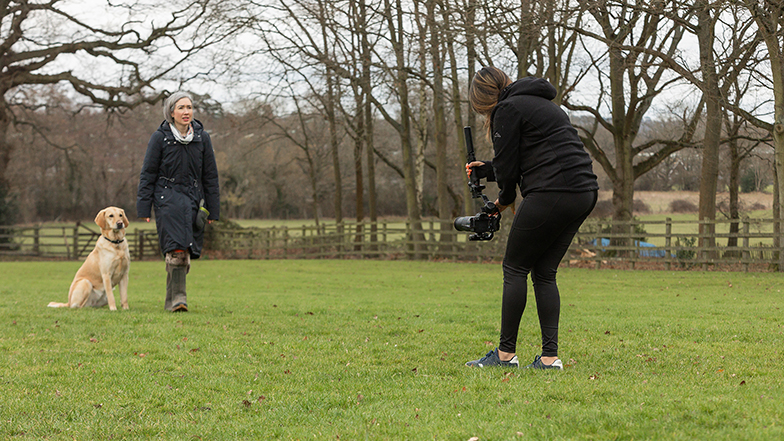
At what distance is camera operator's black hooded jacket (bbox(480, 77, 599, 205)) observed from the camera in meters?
4.00

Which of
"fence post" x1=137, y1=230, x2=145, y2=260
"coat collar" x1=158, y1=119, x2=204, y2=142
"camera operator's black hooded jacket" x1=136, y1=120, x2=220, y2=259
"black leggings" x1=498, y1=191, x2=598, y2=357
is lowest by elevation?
"fence post" x1=137, y1=230, x2=145, y2=260

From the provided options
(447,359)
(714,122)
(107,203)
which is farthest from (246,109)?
(107,203)

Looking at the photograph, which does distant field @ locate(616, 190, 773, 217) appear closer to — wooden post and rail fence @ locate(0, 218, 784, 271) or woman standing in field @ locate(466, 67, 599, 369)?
wooden post and rail fence @ locate(0, 218, 784, 271)

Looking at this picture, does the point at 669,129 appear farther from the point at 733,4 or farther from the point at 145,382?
the point at 145,382

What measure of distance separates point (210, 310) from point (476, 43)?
12.7 metres

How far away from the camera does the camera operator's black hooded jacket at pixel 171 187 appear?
24.3ft

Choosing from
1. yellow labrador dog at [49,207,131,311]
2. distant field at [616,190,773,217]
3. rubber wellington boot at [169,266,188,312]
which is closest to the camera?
yellow labrador dog at [49,207,131,311]

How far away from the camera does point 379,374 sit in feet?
14.1

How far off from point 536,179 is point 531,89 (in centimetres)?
57

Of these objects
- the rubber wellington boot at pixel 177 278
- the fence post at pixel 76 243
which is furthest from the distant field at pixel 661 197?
the rubber wellington boot at pixel 177 278

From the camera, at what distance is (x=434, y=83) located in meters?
22.2

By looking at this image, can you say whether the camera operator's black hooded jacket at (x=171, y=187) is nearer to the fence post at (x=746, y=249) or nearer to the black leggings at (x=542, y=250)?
the black leggings at (x=542, y=250)

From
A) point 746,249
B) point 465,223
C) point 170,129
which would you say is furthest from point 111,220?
point 746,249

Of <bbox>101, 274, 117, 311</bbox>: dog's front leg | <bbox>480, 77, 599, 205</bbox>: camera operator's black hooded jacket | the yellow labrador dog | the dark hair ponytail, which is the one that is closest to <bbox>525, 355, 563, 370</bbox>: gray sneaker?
<bbox>480, 77, 599, 205</bbox>: camera operator's black hooded jacket
